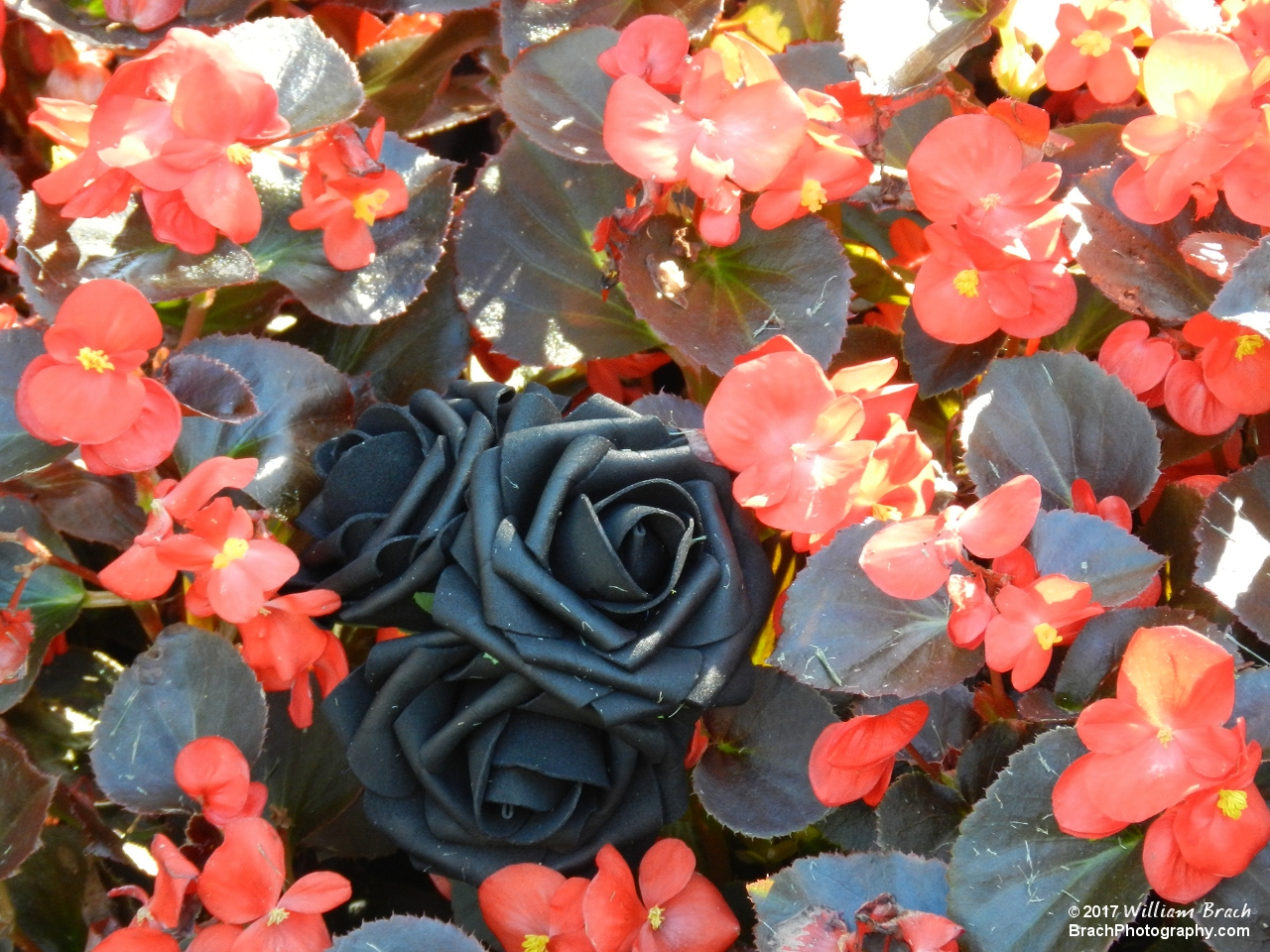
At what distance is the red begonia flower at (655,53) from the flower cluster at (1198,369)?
28 cm

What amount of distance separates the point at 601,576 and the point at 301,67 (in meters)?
0.38

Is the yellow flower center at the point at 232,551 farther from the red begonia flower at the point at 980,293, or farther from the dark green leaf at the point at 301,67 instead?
the red begonia flower at the point at 980,293

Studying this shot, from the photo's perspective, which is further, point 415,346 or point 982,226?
→ point 415,346

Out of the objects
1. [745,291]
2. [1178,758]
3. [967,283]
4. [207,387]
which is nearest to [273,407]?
[207,387]

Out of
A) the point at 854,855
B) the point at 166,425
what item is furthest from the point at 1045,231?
the point at 166,425

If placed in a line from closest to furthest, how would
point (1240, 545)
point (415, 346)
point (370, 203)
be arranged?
point (1240, 545), point (370, 203), point (415, 346)

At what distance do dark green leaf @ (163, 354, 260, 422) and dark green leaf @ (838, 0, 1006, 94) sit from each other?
1.19 feet

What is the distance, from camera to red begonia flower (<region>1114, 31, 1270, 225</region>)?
52 cm

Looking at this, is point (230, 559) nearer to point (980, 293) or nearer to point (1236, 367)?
point (980, 293)

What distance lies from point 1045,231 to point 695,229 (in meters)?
0.21

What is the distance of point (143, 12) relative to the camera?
2.51ft

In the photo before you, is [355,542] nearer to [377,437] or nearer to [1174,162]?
[377,437]

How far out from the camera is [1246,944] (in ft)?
1.49

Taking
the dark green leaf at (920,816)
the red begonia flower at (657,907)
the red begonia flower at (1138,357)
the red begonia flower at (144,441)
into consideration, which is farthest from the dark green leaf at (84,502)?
the red begonia flower at (1138,357)
